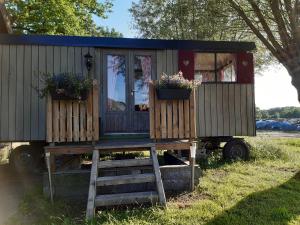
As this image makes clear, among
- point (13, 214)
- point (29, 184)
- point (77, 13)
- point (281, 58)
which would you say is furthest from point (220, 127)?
point (77, 13)

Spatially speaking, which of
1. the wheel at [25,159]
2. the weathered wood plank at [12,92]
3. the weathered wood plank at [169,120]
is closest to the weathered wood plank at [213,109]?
the weathered wood plank at [169,120]

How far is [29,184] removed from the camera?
25.3ft

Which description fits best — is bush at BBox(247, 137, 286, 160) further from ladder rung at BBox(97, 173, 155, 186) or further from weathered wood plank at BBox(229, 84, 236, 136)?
ladder rung at BBox(97, 173, 155, 186)

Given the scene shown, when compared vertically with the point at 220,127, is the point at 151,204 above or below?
below

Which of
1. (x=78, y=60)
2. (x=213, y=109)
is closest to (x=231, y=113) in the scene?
(x=213, y=109)

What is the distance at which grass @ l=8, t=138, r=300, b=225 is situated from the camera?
5.12 m

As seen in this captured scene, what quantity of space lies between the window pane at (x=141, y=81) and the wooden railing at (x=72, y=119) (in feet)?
9.01

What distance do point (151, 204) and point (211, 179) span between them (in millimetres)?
2231

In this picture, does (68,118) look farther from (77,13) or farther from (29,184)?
(77,13)

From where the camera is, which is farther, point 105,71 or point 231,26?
point 231,26

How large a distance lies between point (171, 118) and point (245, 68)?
4138 mm

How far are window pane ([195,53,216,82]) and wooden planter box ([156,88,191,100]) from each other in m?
3.28

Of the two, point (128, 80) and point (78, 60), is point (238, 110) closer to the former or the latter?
point (128, 80)

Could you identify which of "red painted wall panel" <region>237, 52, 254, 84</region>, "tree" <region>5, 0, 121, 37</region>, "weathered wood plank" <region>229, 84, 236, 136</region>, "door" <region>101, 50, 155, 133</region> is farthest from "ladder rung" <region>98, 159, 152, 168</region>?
"tree" <region>5, 0, 121, 37</region>
